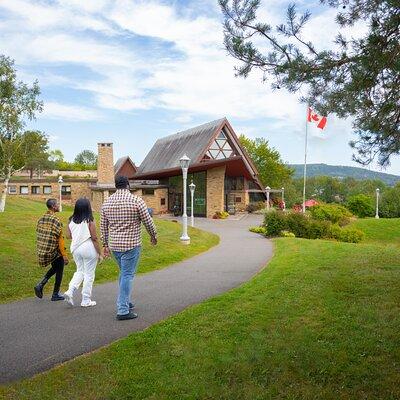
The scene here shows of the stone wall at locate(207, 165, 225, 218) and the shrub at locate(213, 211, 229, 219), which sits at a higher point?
the stone wall at locate(207, 165, 225, 218)

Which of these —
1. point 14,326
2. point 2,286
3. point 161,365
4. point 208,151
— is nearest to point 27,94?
point 208,151

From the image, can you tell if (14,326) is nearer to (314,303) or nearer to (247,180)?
(314,303)

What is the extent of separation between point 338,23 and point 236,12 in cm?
149

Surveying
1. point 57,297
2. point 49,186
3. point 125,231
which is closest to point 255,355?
point 125,231

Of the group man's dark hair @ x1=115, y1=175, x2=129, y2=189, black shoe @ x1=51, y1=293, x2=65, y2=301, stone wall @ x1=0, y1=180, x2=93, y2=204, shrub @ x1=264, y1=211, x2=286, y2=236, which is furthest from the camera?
stone wall @ x1=0, y1=180, x2=93, y2=204

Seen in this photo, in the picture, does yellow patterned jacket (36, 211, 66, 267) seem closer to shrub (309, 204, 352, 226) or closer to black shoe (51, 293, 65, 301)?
black shoe (51, 293, 65, 301)

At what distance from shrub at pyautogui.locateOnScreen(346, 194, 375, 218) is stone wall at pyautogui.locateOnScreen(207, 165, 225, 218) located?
41.3 feet

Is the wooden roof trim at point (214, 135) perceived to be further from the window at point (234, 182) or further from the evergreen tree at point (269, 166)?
the evergreen tree at point (269, 166)

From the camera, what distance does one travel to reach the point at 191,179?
38.6 meters

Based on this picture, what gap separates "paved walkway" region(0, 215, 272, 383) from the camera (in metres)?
4.96

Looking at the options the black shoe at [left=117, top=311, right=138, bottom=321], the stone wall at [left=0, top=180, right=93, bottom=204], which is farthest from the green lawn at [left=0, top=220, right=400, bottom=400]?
the stone wall at [left=0, top=180, right=93, bottom=204]

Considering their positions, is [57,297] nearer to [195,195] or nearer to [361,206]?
[195,195]

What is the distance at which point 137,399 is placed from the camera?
388 cm

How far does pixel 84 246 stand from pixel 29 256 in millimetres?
5158
